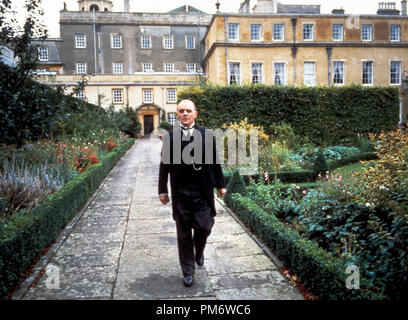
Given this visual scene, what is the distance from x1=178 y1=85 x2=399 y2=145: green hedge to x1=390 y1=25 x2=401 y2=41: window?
1222cm

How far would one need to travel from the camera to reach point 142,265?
12.6 ft

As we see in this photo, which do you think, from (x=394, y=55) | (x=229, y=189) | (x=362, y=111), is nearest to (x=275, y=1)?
(x=394, y=55)

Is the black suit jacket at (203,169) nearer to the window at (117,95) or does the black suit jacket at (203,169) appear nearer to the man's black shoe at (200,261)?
the man's black shoe at (200,261)

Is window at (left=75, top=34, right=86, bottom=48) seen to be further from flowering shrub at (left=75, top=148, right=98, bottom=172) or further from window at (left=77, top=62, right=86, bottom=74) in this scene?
flowering shrub at (left=75, top=148, right=98, bottom=172)

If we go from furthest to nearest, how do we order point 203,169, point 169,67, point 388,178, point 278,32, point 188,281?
point 169,67, point 278,32, point 388,178, point 203,169, point 188,281

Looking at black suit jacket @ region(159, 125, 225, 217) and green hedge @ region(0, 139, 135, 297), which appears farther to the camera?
black suit jacket @ region(159, 125, 225, 217)

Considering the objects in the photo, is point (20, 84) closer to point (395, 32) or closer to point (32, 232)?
point (32, 232)

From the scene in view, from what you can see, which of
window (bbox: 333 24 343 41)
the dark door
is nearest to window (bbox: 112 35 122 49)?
the dark door

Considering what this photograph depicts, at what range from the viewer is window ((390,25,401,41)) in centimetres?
2580

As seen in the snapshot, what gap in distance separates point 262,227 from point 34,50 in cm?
452

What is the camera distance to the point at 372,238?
3.22 m

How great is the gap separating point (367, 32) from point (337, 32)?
8.49ft

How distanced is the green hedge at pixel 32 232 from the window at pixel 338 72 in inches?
935

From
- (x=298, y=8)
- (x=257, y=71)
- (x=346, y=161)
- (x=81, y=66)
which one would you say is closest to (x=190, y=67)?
(x=81, y=66)
